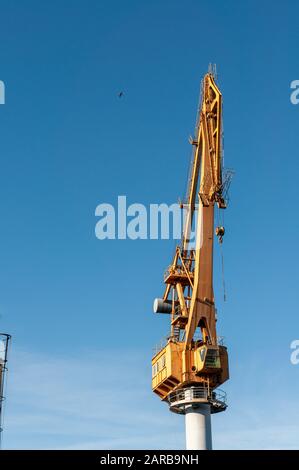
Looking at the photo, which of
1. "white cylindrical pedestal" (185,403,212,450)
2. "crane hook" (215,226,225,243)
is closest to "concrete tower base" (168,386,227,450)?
"white cylindrical pedestal" (185,403,212,450)

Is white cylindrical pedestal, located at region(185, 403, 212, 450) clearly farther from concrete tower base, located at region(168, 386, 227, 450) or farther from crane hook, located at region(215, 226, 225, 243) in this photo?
crane hook, located at region(215, 226, 225, 243)

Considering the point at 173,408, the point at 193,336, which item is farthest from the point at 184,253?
the point at 173,408

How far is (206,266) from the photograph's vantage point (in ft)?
183

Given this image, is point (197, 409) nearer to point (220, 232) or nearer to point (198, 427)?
point (198, 427)

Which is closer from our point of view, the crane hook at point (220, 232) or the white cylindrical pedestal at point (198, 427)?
the white cylindrical pedestal at point (198, 427)

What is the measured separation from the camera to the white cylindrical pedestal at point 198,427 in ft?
164

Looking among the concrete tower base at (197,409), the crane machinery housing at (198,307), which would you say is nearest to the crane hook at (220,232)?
the crane machinery housing at (198,307)

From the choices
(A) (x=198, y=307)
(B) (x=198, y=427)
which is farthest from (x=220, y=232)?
(B) (x=198, y=427)

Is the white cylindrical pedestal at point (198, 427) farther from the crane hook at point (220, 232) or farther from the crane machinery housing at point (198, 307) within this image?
the crane hook at point (220, 232)

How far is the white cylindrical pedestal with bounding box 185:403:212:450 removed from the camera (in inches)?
1967

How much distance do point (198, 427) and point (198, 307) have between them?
9.64 metres

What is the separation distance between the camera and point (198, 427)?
2014 inches
